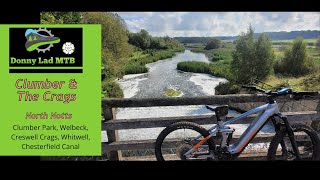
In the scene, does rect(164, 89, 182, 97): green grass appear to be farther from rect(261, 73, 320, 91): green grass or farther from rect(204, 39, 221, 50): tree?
rect(261, 73, 320, 91): green grass

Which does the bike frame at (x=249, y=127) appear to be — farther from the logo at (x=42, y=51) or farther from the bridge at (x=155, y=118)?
the logo at (x=42, y=51)

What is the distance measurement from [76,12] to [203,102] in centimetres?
201

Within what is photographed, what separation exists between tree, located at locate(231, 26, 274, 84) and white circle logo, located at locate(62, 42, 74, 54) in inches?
134

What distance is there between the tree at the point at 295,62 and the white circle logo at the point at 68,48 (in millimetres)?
4411

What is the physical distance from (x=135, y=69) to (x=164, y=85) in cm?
73

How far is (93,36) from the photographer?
13.3 feet

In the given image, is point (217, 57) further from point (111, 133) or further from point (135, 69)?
point (111, 133)

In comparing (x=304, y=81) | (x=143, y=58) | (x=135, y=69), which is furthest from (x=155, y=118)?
(x=304, y=81)

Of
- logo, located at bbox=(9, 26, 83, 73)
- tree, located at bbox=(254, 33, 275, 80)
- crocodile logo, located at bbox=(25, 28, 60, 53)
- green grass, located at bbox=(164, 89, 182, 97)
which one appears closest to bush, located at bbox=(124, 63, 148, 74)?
green grass, located at bbox=(164, 89, 182, 97)

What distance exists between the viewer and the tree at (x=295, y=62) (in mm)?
6782

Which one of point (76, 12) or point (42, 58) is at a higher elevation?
point (76, 12)
